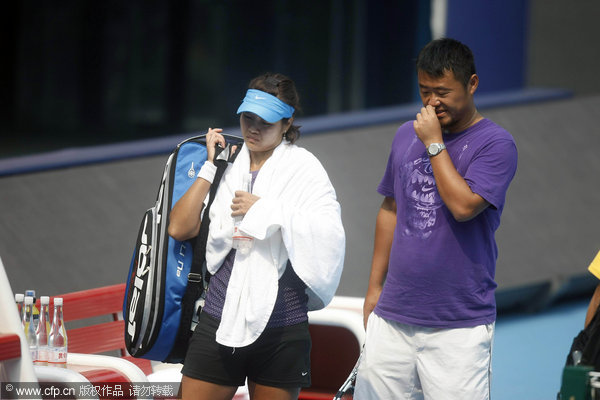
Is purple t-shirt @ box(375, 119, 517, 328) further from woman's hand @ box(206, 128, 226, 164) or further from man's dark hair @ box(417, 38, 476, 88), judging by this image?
woman's hand @ box(206, 128, 226, 164)

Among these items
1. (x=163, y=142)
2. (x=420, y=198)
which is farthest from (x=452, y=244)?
(x=163, y=142)

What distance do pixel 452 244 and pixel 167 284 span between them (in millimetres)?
968

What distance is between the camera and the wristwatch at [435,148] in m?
2.81

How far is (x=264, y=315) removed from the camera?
3.01 metres

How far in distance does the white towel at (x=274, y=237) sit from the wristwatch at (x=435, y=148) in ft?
1.55

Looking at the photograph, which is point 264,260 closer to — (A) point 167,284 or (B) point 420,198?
(A) point 167,284

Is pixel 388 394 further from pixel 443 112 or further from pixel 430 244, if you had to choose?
pixel 443 112

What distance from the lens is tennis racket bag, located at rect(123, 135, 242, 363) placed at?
3156 millimetres

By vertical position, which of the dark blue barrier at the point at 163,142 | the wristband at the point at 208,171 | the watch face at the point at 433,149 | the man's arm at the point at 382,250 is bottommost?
the dark blue barrier at the point at 163,142

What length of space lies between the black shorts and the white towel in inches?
2.7

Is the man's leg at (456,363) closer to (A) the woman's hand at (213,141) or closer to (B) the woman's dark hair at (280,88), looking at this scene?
(B) the woman's dark hair at (280,88)

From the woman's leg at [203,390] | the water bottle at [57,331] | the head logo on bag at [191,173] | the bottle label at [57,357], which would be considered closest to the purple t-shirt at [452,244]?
the woman's leg at [203,390]

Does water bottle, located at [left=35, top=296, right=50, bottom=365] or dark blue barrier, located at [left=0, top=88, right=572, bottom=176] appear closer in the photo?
water bottle, located at [left=35, top=296, right=50, bottom=365]

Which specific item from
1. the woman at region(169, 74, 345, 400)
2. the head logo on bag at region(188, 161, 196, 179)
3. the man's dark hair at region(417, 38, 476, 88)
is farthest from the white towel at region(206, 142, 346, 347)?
the man's dark hair at region(417, 38, 476, 88)
